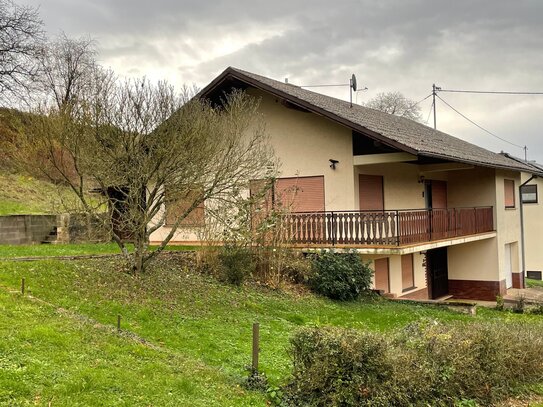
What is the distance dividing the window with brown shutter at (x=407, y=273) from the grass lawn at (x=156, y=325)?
12.9ft

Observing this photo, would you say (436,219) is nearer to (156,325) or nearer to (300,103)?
(300,103)

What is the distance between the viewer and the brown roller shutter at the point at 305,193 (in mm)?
16906

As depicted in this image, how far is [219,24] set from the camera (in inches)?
658

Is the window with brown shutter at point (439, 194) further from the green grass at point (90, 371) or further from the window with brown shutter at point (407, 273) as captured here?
the green grass at point (90, 371)

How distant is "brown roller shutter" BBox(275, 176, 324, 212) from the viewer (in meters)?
16.9

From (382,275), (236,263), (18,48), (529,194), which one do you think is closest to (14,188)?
(18,48)

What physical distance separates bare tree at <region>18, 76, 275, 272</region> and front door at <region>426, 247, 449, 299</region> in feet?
40.1

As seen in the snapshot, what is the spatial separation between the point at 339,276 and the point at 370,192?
171 inches

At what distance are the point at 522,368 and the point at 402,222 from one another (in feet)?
22.3

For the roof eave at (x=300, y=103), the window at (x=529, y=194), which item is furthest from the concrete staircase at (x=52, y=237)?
the window at (x=529, y=194)

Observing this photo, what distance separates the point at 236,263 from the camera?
12.9 metres

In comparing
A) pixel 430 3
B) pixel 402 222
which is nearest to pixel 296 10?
pixel 430 3

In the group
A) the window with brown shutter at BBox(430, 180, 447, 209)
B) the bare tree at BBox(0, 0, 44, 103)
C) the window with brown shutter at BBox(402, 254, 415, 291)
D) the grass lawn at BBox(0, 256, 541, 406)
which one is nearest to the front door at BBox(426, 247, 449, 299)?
the window with brown shutter at BBox(402, 254, 415, 291)

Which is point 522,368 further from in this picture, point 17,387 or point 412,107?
point 412,107
